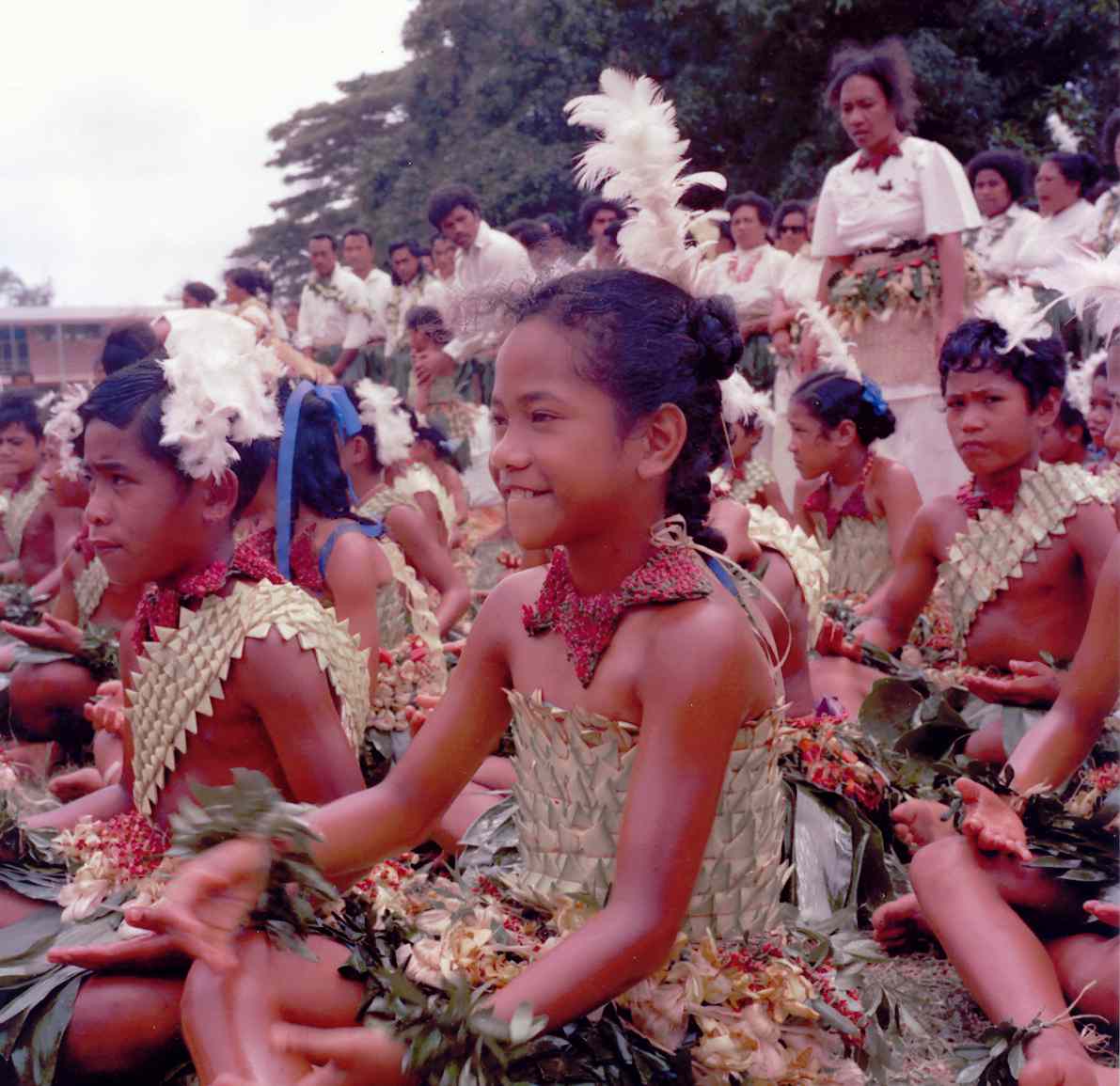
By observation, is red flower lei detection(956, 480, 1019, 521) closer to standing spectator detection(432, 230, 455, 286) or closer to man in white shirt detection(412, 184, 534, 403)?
man in white shirt detection(412, 184, 534, 403)

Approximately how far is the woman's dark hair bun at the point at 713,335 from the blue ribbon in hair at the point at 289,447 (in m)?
1.79

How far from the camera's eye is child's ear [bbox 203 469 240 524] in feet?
9.39

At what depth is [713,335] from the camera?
220 centimetres

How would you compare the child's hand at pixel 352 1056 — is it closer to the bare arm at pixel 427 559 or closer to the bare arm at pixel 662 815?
the bare arm at pixel 662 815

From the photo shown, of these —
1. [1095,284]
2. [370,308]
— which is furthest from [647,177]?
[370,308]

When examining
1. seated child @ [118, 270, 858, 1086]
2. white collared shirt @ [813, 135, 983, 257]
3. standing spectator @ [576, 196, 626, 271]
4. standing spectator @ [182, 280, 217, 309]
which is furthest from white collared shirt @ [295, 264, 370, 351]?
seated child @ [118, 270, 858, 1086]

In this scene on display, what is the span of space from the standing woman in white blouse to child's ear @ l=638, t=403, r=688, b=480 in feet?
15.7

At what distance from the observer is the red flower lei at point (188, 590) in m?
2.84

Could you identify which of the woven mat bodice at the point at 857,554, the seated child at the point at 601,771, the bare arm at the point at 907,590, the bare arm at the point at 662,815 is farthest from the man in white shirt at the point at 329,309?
the bare arm at the point at 662,815

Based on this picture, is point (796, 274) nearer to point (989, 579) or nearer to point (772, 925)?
point (989, 579)

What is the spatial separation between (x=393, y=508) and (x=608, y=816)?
3.48 meters

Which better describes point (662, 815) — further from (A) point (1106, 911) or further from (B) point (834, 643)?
(B) point (834, 643)

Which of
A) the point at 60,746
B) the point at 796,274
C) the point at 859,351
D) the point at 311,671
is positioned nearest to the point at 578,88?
the point at 796,274

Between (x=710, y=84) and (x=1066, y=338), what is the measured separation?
9.59 meters
